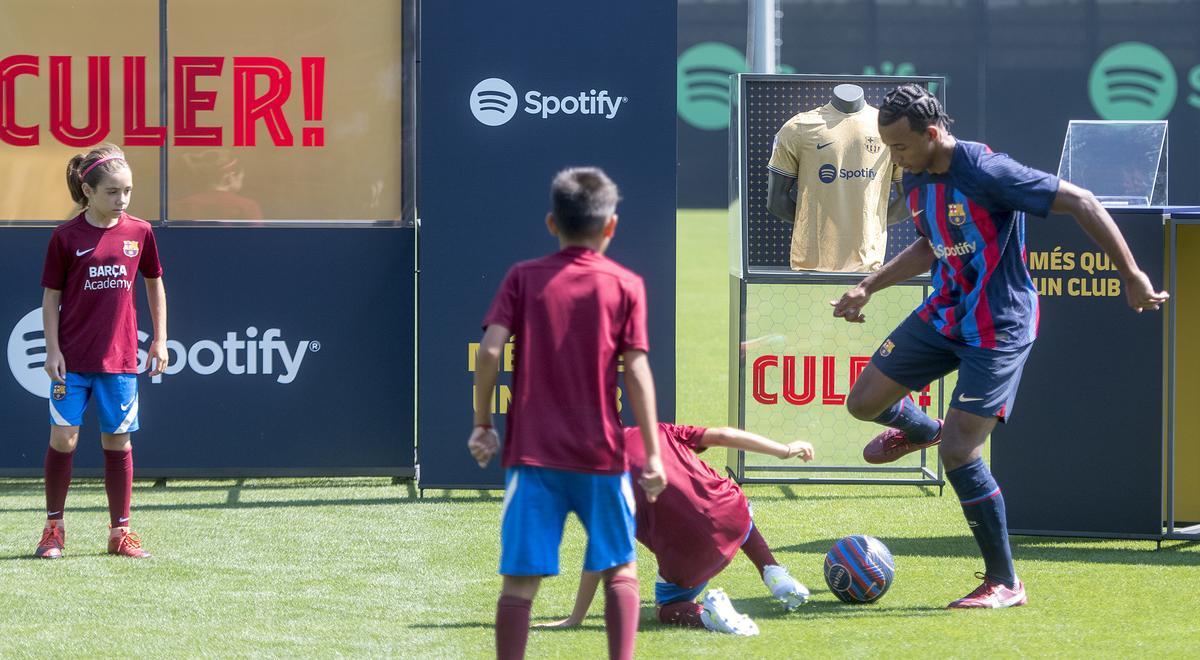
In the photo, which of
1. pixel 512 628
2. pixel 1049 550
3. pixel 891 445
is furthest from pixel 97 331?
pixel 1049 550

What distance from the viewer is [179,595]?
5453 millimetres

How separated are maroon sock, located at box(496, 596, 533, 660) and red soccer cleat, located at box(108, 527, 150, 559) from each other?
2.72 metres

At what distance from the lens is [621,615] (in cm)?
390

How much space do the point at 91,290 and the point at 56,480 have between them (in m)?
0.80

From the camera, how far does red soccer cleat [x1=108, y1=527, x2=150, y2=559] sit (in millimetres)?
6105

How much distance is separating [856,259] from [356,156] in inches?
105

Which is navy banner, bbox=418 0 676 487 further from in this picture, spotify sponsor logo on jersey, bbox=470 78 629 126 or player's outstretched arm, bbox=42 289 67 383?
player's outstretched arm, bbox=42 289 67 383

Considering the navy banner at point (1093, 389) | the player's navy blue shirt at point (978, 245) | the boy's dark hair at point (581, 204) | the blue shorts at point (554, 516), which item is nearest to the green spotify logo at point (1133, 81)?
the navy banner at point (1093, 389)

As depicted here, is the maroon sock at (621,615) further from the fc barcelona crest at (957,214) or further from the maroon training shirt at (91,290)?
the maroon training shirt at (91,290)

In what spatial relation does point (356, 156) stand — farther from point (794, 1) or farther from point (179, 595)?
point (794, 1)

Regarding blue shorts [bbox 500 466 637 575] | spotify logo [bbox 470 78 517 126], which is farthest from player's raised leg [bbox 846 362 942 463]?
spotify logo [bbox 470 78 517 126]


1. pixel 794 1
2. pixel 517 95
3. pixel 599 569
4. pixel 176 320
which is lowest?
pixel 599 569

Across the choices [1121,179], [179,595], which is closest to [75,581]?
[179,595]

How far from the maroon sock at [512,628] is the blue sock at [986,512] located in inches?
77.4
